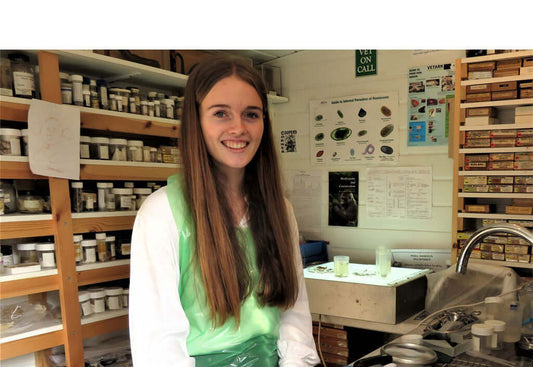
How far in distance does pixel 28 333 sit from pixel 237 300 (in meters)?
0.88

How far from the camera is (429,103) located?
2.47 meters

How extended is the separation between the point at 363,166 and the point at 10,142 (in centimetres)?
210

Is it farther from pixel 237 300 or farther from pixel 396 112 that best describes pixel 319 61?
pixel 237 300

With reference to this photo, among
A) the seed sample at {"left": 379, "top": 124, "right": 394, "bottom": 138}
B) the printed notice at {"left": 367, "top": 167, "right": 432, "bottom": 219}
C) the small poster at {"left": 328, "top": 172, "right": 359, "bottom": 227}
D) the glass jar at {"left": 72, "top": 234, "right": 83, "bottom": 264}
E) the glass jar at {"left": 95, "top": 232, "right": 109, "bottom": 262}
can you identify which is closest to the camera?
the glass jar at {"left": 72, "top": 234, "right": 83, "bottom": 264}

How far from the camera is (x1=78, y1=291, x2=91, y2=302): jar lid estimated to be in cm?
161

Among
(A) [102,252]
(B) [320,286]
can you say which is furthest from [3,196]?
(B) [320,286]

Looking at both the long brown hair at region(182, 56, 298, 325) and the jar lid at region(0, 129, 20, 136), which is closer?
the long brown hair at region(182, 56, 298, 325)

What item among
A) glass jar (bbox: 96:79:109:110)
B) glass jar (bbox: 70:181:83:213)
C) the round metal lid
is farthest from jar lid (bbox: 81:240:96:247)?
the round metal lid

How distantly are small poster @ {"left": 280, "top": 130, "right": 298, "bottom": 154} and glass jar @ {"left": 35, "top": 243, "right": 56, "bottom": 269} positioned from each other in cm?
198

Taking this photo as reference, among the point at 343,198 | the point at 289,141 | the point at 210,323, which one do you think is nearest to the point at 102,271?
the point at 210,323

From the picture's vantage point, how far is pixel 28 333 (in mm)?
1403

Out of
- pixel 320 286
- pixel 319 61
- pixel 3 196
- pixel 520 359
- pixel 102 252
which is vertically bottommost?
pixel 320 286

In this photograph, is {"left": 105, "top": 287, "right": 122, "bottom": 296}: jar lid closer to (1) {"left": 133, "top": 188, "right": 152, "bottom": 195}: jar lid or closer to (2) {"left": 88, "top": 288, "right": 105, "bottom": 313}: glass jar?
(2) {"left": 88, "top": 288, "right": 105, "bottom": 313}: glass jar

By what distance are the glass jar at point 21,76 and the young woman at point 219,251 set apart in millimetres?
744
